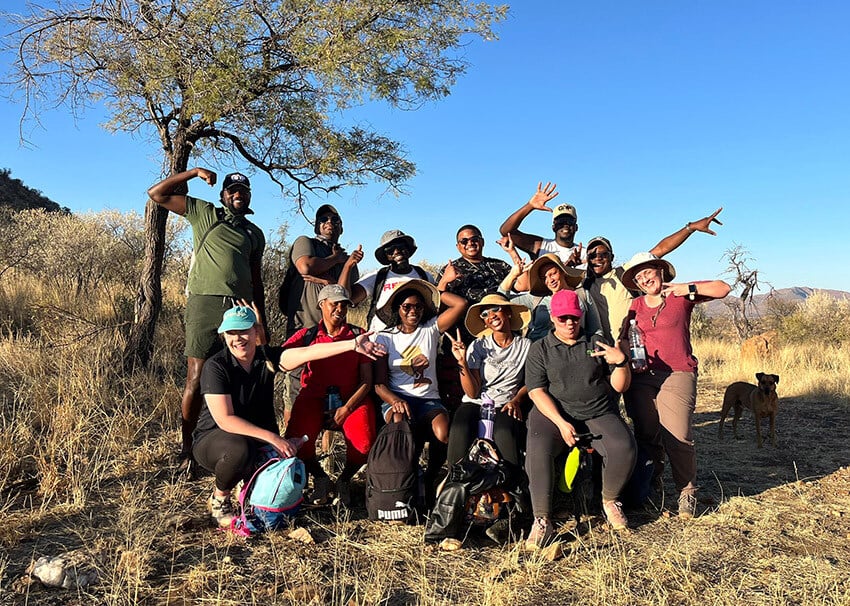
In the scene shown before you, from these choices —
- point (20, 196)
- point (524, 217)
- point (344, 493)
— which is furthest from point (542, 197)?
point (20, 196)

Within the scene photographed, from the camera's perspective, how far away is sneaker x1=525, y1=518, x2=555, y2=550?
12.0 feet

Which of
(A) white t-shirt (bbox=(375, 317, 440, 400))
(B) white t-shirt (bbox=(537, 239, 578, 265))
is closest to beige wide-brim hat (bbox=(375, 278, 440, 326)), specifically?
(A) white t-shirt (bbox=(375, 317, 440, 400))

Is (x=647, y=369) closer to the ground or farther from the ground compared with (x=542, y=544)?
farther from the ground

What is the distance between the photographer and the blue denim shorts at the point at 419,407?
14.7 feet

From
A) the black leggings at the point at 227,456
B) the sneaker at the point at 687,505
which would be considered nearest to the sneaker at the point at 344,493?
the black leggings at the point at 227,456

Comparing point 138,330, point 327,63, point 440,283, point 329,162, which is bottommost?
point 138,330

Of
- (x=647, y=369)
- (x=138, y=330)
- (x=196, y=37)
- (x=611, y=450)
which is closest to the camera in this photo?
(x=611, y=450)

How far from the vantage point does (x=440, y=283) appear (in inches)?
210

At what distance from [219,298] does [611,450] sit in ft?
10.9

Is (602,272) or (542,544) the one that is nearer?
(542,544)

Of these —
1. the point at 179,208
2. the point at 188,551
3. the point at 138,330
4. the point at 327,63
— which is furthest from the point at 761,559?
the point at 138,330

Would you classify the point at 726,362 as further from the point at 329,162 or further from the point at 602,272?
the point at 329,162

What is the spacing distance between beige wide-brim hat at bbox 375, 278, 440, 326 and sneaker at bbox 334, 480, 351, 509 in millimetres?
1383

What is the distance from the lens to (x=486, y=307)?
183 inches
